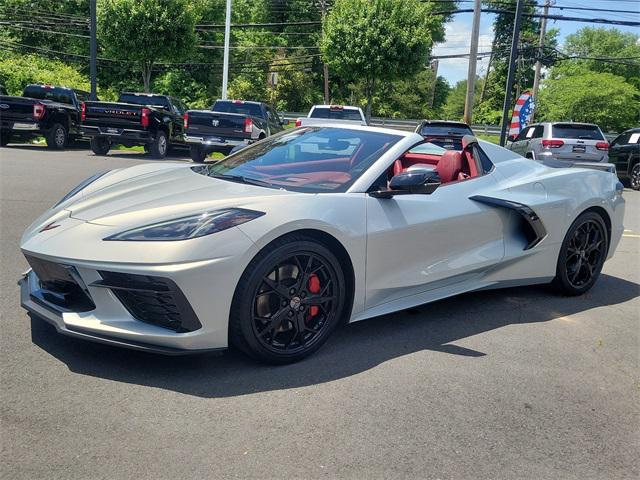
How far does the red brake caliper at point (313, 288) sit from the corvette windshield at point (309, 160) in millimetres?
572

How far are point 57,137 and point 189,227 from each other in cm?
1585

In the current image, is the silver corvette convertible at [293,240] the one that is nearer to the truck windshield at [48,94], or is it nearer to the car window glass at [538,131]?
the car window glass at [538,131]

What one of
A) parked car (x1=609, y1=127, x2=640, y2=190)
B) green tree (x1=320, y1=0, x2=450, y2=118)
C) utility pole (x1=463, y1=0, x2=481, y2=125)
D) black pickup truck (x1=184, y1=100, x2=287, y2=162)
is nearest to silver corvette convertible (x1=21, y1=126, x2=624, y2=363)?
black pickup truck (x1=184, y1=100, x2=287, y2=162)

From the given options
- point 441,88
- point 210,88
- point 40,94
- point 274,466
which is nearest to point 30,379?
point 274,466

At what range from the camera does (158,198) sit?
3.54 m

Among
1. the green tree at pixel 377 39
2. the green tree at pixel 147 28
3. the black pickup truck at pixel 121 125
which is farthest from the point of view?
the green tree at pixel 377 39

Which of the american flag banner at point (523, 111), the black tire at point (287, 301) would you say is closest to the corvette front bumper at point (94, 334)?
the black tire at point (287, 301)

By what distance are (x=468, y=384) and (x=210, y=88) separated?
46614 millimetres

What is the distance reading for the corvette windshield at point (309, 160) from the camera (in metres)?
3.88

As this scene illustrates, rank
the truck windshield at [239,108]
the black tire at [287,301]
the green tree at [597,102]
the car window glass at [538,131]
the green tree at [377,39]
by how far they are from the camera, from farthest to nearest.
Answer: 1. the green tree at [597,102]
2. the green tree at [377,39]
3. the truck windshield at [239,108]
4. the car window glass at [538,131]
5. the black tire at [287,301]

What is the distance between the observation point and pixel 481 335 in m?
4.17

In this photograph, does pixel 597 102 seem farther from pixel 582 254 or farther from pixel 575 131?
pixel 582 254

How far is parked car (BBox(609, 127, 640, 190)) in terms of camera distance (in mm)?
16922

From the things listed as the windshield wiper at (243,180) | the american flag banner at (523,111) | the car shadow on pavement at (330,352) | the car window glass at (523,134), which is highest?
the american flag banner at (523,111)
